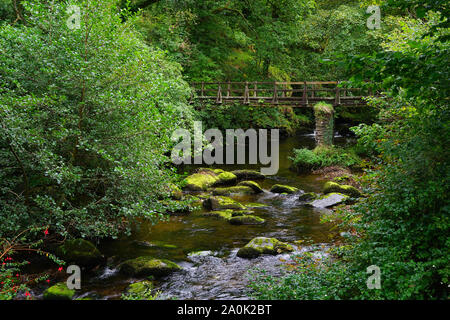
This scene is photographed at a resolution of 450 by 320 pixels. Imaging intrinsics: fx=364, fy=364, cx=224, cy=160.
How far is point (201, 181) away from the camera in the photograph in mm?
14742

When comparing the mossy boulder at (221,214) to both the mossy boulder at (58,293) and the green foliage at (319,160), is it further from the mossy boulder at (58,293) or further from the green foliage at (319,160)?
the green foliage at (319,160)

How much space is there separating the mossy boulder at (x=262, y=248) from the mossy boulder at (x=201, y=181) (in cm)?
608

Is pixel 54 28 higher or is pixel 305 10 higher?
pixel 305 10

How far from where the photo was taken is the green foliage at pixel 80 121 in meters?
6.94

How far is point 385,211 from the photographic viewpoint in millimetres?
5375

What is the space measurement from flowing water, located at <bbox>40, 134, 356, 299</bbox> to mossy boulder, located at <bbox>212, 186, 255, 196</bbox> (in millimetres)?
782

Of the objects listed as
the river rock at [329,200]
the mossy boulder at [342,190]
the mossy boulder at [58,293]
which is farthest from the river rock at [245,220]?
the mossy boulder at [58,293]

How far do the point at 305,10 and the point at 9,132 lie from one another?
18836 mm

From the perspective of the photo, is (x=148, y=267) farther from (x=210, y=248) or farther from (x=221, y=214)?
(x=221, y=214)

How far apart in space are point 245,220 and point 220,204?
5.13 feet

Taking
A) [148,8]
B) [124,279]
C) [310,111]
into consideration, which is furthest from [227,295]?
Answer: [310,111]

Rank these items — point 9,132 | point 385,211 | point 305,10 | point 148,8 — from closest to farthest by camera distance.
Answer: point 385,211, point 9,132, point 148,8, point 305,10

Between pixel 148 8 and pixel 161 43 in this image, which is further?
pixel 148 8

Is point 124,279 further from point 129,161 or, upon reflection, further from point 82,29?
point 82,29
